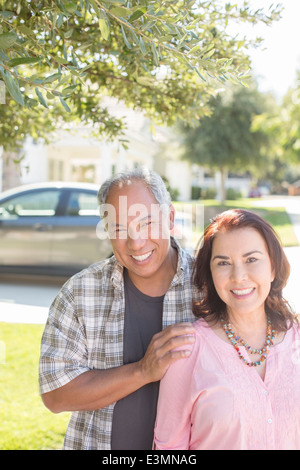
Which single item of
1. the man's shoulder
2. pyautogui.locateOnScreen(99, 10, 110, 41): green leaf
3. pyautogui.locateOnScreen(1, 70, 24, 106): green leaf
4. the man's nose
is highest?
pyautogui.locateOnScreen(99, 10, 110, 41): green leaf

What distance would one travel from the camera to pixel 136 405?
7.06 feet

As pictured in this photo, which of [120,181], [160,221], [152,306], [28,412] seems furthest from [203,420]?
[28,412]

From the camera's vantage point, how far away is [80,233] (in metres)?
8.12

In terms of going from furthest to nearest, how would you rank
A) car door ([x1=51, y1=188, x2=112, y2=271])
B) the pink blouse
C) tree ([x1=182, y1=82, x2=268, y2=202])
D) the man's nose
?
tree ([x1=182, y1=82, x2=268, y2=202]) → car door ([x1=51, y1=188, x2=112, y2=271]) → the man's nose → the pink blouse

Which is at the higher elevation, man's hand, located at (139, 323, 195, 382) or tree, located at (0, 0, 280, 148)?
tree, located at (0, 0, 280, 148)

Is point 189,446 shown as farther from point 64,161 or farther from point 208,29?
point 64,161

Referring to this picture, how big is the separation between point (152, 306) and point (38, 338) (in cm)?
410

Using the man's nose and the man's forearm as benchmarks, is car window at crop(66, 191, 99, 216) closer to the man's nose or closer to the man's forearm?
the man's nose

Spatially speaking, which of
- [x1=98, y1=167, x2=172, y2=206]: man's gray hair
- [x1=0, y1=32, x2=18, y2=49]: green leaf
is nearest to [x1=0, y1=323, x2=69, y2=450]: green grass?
[x1=98, y1=167, x2=172, y2=206]: man's gray hair

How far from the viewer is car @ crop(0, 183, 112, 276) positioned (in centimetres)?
812

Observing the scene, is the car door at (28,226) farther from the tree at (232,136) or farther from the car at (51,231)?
the tree at (232,136)

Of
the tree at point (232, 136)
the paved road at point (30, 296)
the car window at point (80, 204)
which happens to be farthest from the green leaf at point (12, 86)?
the tree at point (232, 136)

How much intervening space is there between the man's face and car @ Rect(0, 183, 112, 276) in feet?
18.5

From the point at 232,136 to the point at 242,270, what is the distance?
24.6m
